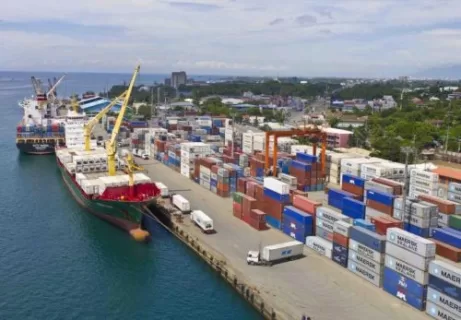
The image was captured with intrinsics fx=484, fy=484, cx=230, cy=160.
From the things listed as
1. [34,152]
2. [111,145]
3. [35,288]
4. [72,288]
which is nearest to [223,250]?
[72,288]

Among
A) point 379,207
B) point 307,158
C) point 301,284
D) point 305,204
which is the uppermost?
point 307,158

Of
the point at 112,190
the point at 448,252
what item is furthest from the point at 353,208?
the point at 112,190

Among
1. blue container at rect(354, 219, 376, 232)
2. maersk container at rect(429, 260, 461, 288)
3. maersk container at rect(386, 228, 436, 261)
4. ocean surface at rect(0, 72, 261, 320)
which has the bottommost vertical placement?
ocean surface at rect(0, 72, 261, 320)

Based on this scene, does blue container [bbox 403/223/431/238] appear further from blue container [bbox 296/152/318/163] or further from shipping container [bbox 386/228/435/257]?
blue container [bbox 296/152/318/163]

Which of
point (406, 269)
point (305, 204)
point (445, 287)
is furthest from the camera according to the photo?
point (305, 204)

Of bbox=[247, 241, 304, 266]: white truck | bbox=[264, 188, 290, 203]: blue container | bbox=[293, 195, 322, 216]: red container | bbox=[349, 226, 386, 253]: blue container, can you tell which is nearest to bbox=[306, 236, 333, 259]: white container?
bbox=[247, 241, 304, 266]: white truck

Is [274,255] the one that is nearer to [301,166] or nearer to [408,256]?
[408,256]
